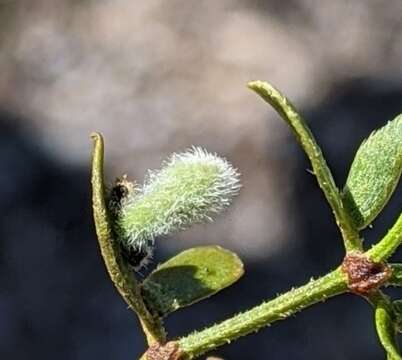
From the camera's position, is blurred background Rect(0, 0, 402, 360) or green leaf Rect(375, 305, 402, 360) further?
blurred background Rect(0, 0, 402, 360)

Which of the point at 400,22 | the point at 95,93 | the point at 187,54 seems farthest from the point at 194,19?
the point at 400,22

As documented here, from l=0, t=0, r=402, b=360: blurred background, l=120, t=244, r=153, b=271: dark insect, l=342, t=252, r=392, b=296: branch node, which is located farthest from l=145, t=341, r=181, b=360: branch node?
l=0, t=0, r=402, b=360: blurred background

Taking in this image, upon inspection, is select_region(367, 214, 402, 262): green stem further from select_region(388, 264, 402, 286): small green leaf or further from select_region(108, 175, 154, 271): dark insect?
select_region(108, 175, 154, 271): dark insect

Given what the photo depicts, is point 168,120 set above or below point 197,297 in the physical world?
above

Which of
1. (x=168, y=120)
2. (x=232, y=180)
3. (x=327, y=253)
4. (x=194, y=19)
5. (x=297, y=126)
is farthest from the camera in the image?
(x=194, y=19)

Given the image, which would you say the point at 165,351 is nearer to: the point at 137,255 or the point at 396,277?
the point at 137,255

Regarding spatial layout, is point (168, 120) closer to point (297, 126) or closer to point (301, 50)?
point (301, 50)

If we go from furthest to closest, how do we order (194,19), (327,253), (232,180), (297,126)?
(194,19) < (327,253) < (232,180) < (297,126)
